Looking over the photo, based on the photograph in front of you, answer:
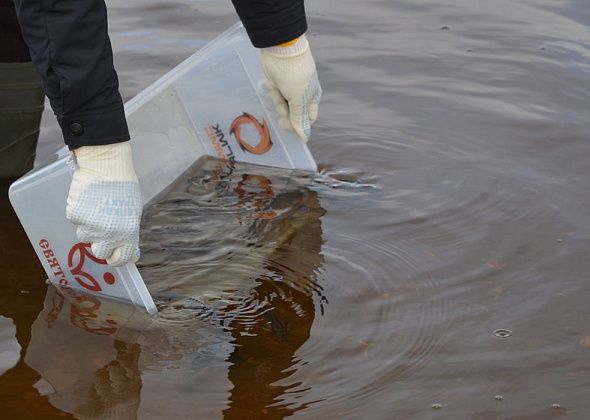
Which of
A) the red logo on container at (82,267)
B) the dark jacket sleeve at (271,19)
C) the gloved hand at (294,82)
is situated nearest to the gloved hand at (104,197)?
the red logo on container at (82,267)

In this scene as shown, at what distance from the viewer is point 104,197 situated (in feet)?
8.71

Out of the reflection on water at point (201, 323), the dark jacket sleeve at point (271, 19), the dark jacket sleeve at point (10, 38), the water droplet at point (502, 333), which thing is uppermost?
the dark jacket sleeve at point (271, 19)

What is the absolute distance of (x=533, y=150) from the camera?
393 cm

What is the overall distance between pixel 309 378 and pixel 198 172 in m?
1.41

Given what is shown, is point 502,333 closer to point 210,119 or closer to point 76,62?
point 76,62

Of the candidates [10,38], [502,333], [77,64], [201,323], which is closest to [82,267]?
[201,323]

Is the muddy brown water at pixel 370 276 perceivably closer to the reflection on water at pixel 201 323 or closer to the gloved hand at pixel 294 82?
the reflection on water at pixel 201 323

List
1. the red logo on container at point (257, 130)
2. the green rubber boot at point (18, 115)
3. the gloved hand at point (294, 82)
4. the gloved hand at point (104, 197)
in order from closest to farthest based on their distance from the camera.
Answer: the gloved hand at point (104, 197) < the gloved hand at point (294, 82) < the green rubber boot at point (18, 115) < the red logo on container at point (257, 130)

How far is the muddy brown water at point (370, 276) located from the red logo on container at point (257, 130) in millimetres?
82

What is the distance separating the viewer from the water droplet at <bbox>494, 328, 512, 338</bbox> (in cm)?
280

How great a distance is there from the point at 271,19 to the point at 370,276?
2.71 feet

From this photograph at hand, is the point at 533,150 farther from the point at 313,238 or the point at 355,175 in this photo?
the point at 313,238

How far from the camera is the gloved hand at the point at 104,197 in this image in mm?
2637

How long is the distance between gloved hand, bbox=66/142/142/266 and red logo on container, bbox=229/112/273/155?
1.17m
